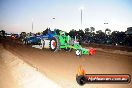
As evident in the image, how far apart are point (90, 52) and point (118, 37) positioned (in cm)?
3380

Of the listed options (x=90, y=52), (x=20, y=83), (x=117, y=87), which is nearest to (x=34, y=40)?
(x=90, y=52)

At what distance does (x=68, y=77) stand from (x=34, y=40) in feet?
51.0

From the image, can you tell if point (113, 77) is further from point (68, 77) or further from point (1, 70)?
point (1, 70)

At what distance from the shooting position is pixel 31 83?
8328 mm

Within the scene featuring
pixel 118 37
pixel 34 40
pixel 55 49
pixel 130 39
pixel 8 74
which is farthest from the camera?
pixel 118 37

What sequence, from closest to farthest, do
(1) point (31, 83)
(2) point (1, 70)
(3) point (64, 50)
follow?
1. (1) point (31, 83)
2. (2) point (1, 70)
3. (3) point (64, 50)

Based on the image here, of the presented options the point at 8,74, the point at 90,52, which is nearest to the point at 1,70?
the point at 8,74

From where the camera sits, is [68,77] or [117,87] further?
[68,77]

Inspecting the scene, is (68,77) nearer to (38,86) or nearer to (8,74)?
(38,86)

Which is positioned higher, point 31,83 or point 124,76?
point 124,76

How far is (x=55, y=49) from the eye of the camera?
17.0m

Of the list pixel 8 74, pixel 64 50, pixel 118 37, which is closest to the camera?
pixel 8 74

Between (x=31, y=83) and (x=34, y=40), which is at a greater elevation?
(x=34, y=40)

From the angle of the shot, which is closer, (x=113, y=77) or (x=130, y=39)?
(x=113, y=77)
